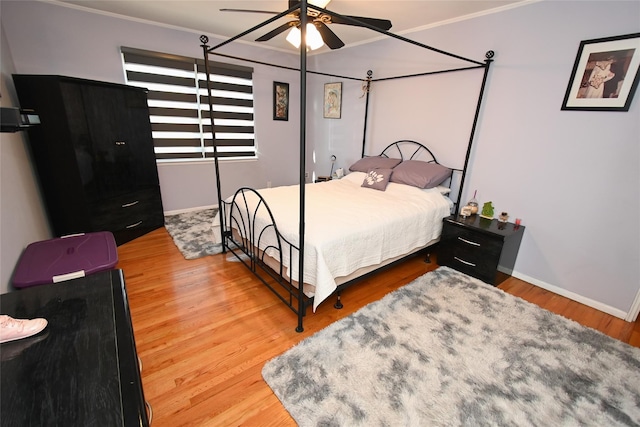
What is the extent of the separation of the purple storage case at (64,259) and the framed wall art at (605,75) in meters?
3.69

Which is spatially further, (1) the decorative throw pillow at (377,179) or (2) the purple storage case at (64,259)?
(1) the decorative throw pillow at (377,179)

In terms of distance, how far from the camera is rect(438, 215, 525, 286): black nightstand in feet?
8.36

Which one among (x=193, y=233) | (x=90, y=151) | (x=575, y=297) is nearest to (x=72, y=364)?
(x=90, y=151)

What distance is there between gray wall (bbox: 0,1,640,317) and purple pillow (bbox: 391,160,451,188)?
0.25 m

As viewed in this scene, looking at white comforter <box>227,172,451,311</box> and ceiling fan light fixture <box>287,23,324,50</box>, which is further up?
ceiling fan light fixture <box>287,23,324,50</box>

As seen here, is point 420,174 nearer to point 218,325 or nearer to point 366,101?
point 366,101

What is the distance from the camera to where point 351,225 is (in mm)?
2176

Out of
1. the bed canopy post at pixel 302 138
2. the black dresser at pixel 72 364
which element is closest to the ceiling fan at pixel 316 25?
the bed canopy post at pixel 302 138

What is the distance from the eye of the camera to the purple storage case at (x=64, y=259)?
5.16 ft

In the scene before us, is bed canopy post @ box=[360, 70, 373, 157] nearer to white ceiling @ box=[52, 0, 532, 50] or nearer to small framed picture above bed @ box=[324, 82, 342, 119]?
white ceiling @ box=[52, 0, 532, 50]

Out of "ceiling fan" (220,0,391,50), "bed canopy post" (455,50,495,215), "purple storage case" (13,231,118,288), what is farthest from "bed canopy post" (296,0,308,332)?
"bed canopy post" (455,50,495,215)

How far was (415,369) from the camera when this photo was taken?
5.61ft

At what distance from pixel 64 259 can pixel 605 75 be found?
13.3 ft

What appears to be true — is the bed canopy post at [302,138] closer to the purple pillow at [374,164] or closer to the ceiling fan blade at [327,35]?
the ceiling fan blade at [327,35]
